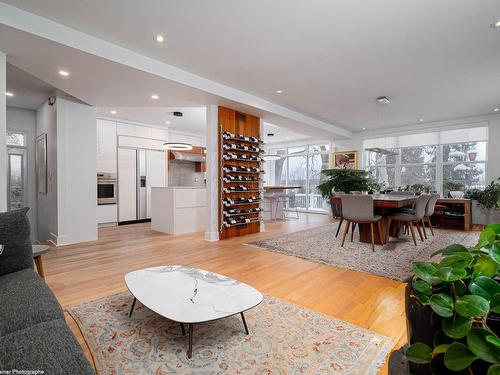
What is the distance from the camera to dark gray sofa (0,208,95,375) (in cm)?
86

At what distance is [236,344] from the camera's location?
1.64m

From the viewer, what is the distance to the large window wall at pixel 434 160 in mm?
6395

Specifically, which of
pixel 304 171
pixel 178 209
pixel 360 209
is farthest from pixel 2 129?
pixel 304 171

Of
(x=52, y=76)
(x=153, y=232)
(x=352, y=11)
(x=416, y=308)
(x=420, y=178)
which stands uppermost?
(x=352, y=11)

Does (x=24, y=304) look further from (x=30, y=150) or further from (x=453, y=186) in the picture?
(x=453, y=186)

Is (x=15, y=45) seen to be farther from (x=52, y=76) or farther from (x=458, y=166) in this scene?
(x=458, y=166)

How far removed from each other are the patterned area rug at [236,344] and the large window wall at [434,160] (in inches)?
220

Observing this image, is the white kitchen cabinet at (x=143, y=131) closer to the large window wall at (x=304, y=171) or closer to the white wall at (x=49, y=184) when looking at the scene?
the white wall at (x=49, y=184)

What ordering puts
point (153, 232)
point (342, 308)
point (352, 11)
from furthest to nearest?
1. point (153, 232)
2. point (352, 11)
3. point (342, 308)

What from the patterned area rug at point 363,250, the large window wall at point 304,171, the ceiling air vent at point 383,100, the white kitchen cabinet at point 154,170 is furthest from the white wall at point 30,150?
the large window wall at point 304,171

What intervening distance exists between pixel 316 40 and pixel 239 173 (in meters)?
2.79

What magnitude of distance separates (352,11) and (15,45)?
3514mm

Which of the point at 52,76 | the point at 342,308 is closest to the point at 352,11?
the point at 342,308

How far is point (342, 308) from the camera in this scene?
2.15m
